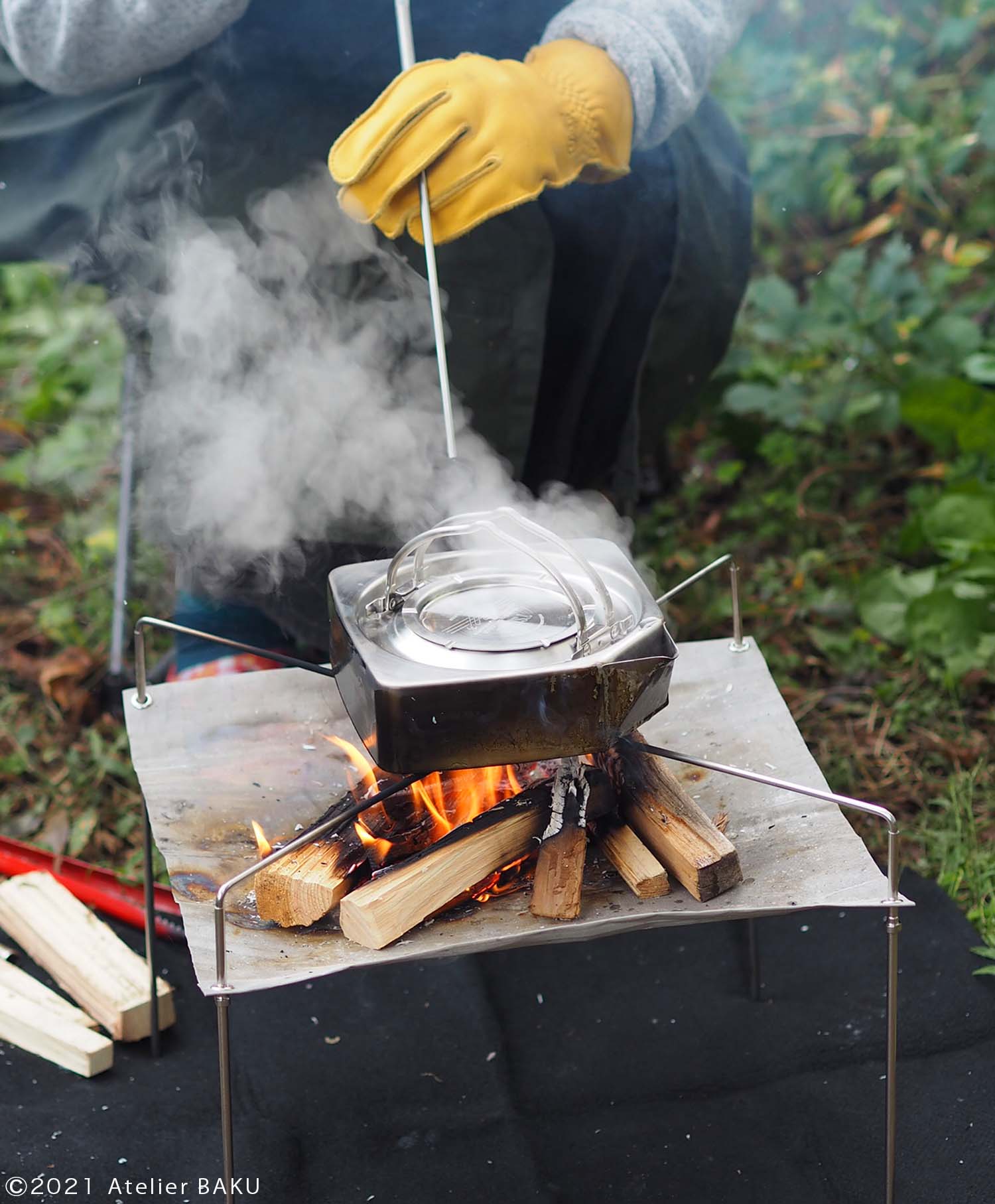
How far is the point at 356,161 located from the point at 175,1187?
1606 millimetres

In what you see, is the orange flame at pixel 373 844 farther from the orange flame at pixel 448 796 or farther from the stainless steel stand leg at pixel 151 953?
the stainless steel stand leg at pixel 151 953

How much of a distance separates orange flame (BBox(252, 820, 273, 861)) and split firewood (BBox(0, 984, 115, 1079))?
579 millimetres

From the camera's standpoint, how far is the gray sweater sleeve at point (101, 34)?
214 cm

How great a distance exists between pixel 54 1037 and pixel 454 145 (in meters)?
1.62

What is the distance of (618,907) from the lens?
63.3 inches

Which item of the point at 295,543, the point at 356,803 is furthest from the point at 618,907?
the point at 295,543

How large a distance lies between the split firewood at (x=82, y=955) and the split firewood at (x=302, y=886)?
633 mm

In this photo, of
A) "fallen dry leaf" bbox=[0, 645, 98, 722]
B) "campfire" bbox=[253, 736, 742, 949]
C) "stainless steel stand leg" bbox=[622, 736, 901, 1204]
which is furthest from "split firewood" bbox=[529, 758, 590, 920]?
"fallen dry leaf" bbox=[0, 645, 98, 722]

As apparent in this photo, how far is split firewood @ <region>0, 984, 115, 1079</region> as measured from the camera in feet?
6.60

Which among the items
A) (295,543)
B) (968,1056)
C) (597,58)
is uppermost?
(597,58)

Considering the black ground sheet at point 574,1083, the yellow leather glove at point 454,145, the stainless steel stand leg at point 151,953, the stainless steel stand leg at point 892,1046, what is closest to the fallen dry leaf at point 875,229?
the yellow leather glove at point 454,145

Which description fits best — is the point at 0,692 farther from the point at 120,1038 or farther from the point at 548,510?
the point at 548,510

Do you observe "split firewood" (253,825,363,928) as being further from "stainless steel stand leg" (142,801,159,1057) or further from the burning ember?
"stainless steel stand leg" (142,801,159,1057)

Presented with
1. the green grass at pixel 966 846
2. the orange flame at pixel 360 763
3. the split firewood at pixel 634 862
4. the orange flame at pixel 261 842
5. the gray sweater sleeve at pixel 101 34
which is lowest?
the green grass at pixel 966 846
